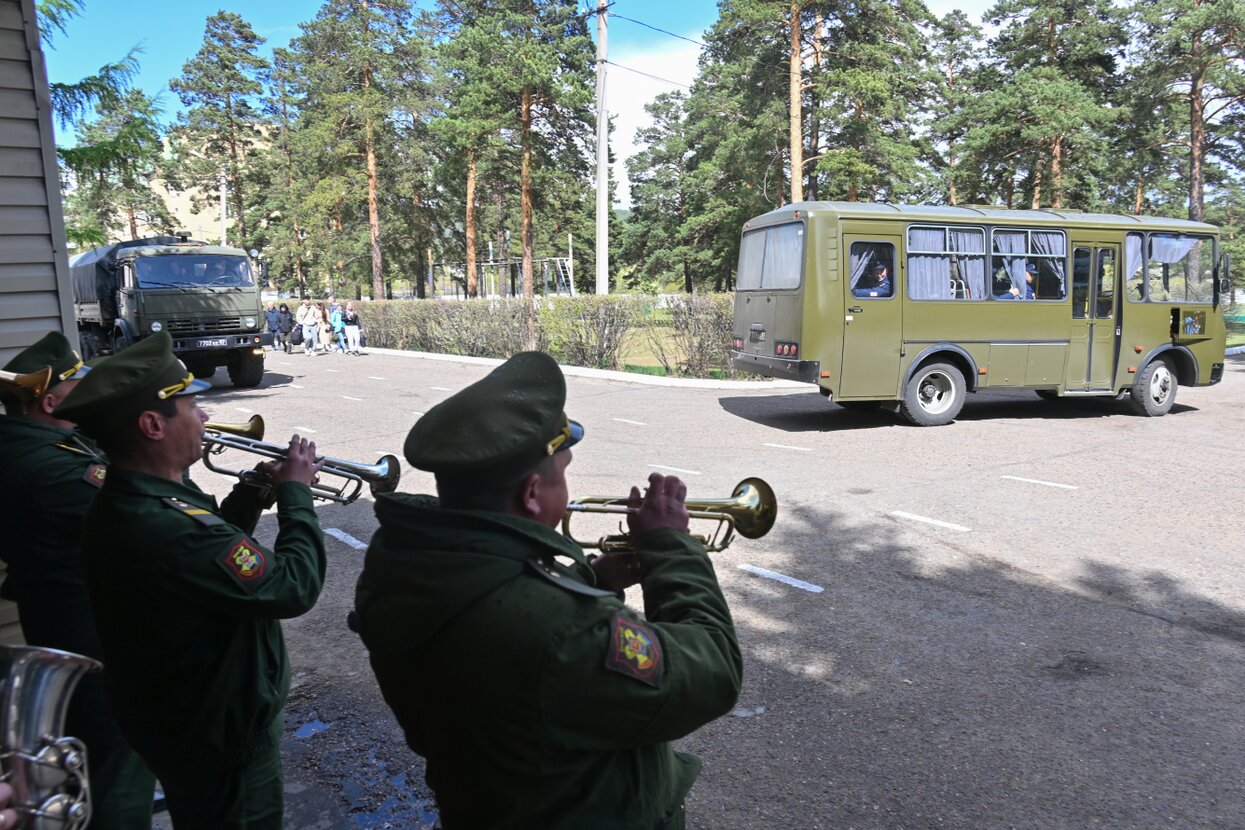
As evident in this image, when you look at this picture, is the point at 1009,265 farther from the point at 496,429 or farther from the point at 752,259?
the point at 496,429

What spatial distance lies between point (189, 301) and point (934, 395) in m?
13.9

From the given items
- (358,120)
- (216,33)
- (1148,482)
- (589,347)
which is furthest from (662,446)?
(216,33)

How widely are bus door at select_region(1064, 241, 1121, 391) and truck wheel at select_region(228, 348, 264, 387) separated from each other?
577 inches

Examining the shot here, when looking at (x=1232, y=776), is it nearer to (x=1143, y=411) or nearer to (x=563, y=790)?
(x=563, y=790)

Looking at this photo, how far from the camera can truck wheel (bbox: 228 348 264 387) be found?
54.1ft

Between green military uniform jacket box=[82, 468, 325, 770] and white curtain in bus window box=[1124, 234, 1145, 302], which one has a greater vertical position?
white curtain in bus window box=[1124, 234, 1145, 302]

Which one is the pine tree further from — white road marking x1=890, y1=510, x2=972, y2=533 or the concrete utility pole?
white road marking x1=890, y1=510, x2=972, y2=533

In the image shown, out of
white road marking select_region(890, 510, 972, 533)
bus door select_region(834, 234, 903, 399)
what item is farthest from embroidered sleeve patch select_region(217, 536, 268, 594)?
bus door select_region(834, 234, 903, 399)

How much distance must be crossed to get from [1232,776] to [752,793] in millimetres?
1861

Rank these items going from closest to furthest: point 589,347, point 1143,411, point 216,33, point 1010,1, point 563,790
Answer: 1. point 563,790
2. point 1143,411
3. point 589,347
4. point 1010,1
5. point 216,33

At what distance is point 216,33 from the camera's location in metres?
48.7

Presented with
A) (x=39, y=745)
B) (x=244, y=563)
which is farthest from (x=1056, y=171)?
(x=39, y=745)

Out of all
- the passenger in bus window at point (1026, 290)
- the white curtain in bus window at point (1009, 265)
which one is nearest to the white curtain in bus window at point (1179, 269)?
the passenger in bus window at point (1026, 290)

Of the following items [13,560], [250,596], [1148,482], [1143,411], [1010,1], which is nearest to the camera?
[250,596]
